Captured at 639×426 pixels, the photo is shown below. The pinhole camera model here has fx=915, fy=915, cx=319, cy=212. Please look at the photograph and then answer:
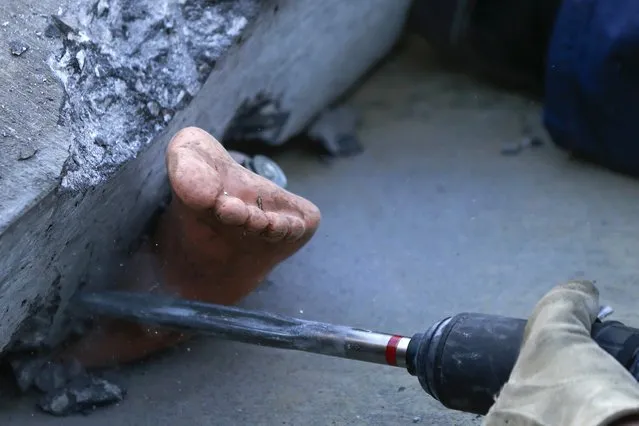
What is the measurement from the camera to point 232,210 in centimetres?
119

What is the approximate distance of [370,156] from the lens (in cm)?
200

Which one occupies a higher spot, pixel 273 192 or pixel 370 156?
pixel 273 192

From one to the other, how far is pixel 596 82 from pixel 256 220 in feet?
2.84

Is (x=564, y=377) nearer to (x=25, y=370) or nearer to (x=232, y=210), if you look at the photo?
(x=232, y=210)

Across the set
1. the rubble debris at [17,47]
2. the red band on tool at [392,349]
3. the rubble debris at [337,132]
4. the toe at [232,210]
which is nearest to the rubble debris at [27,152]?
the rubble debris at [17,47]

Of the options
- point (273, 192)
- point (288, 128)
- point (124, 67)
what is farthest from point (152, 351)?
point (288, 128)

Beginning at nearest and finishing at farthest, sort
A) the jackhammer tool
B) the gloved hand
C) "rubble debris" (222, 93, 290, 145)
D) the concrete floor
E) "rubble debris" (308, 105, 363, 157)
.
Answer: the gloved hand < the jackhammer tool < the concrete floor < "rubble debris" (222, 93, 290, 145) < "rubble debris" (308, 105, 363, 157)

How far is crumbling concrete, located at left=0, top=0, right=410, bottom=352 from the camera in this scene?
44.4 inches

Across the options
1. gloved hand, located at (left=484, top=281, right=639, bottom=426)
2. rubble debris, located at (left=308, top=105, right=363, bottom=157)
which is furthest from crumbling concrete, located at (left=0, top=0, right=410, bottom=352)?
gloved hand, located at (left=484, top=281, right=639, bottom=426)

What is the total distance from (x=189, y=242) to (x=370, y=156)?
28.7 inches

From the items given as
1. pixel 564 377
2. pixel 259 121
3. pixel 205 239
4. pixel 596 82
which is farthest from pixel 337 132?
pixel 564 377

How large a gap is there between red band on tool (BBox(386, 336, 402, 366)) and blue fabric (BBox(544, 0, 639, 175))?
0.89 metres

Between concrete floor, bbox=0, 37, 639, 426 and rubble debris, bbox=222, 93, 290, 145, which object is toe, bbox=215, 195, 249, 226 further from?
rubble debris, bbox=222, 93, 290, 145

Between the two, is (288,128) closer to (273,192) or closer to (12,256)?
(273,192)
